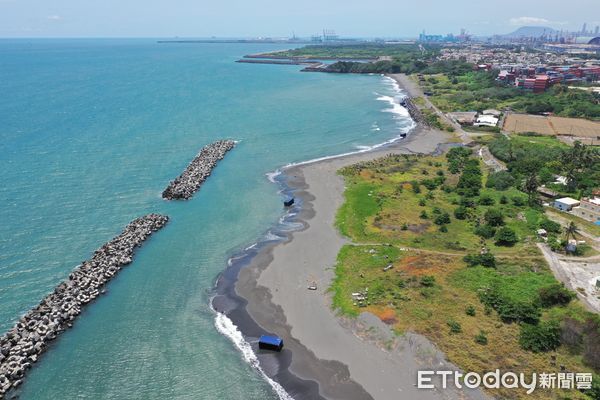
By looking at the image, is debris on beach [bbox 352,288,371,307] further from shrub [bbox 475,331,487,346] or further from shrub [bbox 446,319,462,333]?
shrub [bbox 475,331,487,346]

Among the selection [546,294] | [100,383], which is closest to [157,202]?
[100,383]

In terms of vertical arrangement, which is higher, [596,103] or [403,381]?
[596,103]

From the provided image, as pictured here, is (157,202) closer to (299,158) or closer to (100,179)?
(100,179)

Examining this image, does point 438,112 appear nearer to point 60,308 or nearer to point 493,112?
point 493,112

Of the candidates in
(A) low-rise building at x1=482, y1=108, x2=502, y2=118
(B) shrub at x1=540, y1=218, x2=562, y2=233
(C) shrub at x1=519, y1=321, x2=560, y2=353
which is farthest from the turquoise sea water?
(B) shrub at x1=540, y1=218, x2=562, y2=233

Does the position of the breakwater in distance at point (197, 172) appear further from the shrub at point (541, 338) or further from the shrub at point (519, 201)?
the shrub at point (519, 201)

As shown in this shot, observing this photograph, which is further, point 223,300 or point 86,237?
point 86,237
